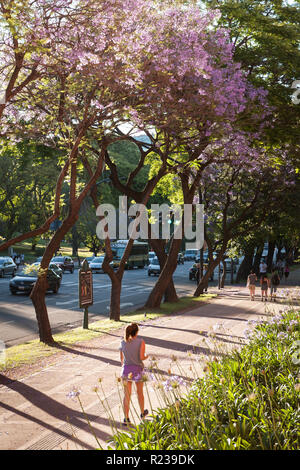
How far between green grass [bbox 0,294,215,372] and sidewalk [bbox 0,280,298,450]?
1.42 ft

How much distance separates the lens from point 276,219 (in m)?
35.2

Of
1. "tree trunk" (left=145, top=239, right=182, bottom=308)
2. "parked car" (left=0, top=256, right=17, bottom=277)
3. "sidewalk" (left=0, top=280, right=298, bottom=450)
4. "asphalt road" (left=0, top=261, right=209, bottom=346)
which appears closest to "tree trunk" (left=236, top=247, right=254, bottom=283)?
"asphalt road" (left=0, top=261, right=209, bottom=346)

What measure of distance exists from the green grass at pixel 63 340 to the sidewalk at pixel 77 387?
0.43 metres

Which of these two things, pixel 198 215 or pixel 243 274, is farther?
pixel 243 274

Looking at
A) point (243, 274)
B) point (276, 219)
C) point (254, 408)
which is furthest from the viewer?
point (243, 274)

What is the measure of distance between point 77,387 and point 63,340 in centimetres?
570

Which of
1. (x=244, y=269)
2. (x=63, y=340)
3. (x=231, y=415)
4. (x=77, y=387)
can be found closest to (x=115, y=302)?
(x=63, y=340)

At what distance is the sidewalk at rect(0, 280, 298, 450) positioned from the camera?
719 centimetres

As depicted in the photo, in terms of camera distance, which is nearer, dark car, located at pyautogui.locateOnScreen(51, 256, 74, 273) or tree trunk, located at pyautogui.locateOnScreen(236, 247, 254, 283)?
tree trunk, located at pyautogui.locateOnScreen(236, 247, 254, 283)

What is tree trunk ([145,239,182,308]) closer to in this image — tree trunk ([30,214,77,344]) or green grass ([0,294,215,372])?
green grass ([0,294,215,372])

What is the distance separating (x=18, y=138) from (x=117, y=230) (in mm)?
59583
